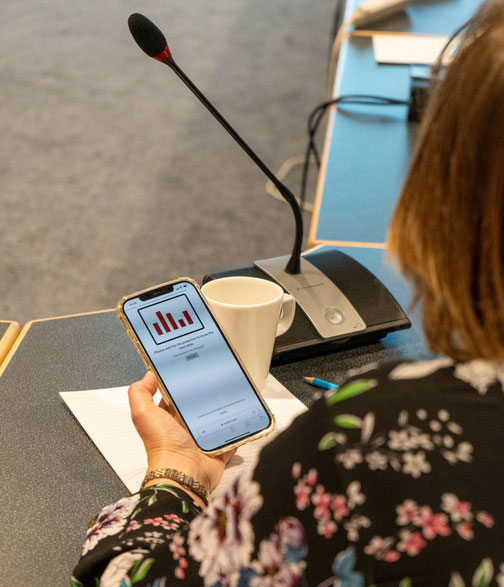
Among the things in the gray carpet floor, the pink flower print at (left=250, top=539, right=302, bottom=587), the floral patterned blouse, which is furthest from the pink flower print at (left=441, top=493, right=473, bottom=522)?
the gray carpet floor

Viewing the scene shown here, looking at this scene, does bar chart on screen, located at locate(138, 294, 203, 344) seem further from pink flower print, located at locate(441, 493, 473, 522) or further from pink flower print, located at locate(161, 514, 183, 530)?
pink flower print, located at locate(441, 493, 473, 522)

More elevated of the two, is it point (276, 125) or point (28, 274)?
point (276, 125)

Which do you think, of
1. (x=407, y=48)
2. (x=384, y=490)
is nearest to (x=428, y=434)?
(x=384, y=490)

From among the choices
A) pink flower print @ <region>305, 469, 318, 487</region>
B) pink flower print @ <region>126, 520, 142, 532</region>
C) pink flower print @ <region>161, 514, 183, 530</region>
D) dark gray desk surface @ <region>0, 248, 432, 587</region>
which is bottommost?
dark gray desk surface @ <region>0, 248, 432, 587</region>

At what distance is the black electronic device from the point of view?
92 cm

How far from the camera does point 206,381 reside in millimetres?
768

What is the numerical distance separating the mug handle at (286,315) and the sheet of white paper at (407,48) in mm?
1116

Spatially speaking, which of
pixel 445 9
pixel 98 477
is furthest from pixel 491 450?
pixel 445 9

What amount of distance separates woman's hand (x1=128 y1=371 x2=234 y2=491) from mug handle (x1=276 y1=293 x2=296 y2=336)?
0.20m

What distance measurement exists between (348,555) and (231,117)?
2866mm

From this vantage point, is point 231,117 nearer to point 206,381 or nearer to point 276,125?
point 276,125

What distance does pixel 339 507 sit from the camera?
472 millimetres

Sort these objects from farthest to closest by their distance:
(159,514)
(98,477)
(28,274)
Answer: (28,274), (98,477), (159,514)

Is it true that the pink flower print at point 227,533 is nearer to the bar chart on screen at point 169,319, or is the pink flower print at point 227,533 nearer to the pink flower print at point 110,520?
the pink flower print at point 110,520
